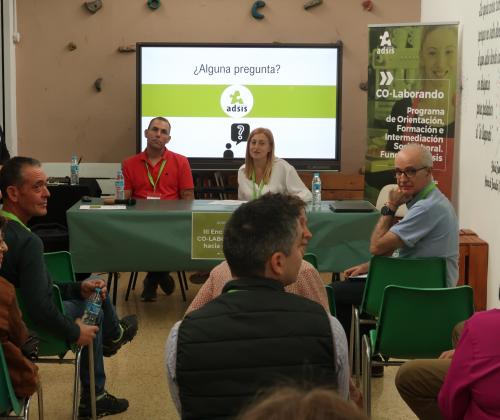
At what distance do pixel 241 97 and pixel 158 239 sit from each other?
2.44 metres

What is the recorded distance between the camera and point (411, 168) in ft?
13.6

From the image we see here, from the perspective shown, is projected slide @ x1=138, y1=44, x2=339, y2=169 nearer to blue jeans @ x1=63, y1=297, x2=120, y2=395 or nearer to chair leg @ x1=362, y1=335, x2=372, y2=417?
blue jeans @ x1=63, y1=297, x2=120, y2=395

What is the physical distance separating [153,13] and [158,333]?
11.5ft

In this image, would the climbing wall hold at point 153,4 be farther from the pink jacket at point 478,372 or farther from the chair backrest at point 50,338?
the pink jacket at point 478,372

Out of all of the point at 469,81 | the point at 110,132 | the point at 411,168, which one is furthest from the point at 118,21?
the point at 411,168

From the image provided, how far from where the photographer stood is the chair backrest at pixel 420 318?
3.23 metres

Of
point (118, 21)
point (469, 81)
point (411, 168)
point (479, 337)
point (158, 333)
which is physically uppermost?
point (118, 21)

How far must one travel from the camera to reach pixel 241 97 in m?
7.36

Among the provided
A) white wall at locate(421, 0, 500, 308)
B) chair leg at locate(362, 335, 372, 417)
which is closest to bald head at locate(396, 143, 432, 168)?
chair leg at locate(362, 335, 372, 417)

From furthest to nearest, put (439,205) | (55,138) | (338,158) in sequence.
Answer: (55,138)
(338,158)
(439,205)

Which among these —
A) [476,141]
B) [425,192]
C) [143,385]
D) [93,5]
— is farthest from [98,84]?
[425,192]

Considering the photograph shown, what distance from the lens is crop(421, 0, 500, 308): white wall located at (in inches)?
215

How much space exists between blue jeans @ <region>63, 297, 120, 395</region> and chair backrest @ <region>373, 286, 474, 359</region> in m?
1.20

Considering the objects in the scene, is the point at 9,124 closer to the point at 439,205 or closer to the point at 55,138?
the point at 55,138
